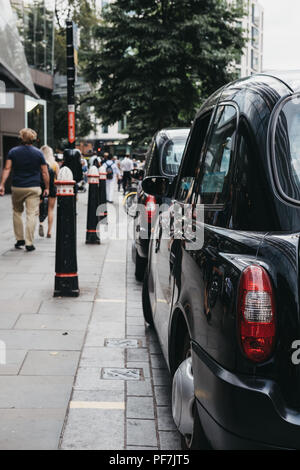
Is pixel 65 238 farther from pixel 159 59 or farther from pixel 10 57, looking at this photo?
pixel 159 59

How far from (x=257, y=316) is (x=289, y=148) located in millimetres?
699

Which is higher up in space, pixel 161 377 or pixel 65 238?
pixel 65 238

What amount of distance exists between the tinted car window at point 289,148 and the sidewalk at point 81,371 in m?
1.56

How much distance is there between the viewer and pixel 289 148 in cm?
248

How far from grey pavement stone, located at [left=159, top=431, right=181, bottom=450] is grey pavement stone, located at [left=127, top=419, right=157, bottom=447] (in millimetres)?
38

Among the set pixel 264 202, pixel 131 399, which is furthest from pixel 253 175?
pixel 131 399

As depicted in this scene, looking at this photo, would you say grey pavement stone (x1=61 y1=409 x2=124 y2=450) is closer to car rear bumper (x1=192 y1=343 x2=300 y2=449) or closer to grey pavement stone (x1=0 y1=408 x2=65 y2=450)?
grey pavement stone (x1=0 y1=408 x2=65 y2=450)

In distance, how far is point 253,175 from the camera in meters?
2.47

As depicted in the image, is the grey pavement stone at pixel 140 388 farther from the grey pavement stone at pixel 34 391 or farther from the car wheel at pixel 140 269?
the car wheel at pixel 140 269

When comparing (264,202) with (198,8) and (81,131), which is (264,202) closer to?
(198,8)

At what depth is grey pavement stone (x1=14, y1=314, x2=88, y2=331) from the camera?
5.48 meters

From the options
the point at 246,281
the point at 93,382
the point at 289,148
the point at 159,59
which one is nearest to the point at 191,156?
the point at 289,148
